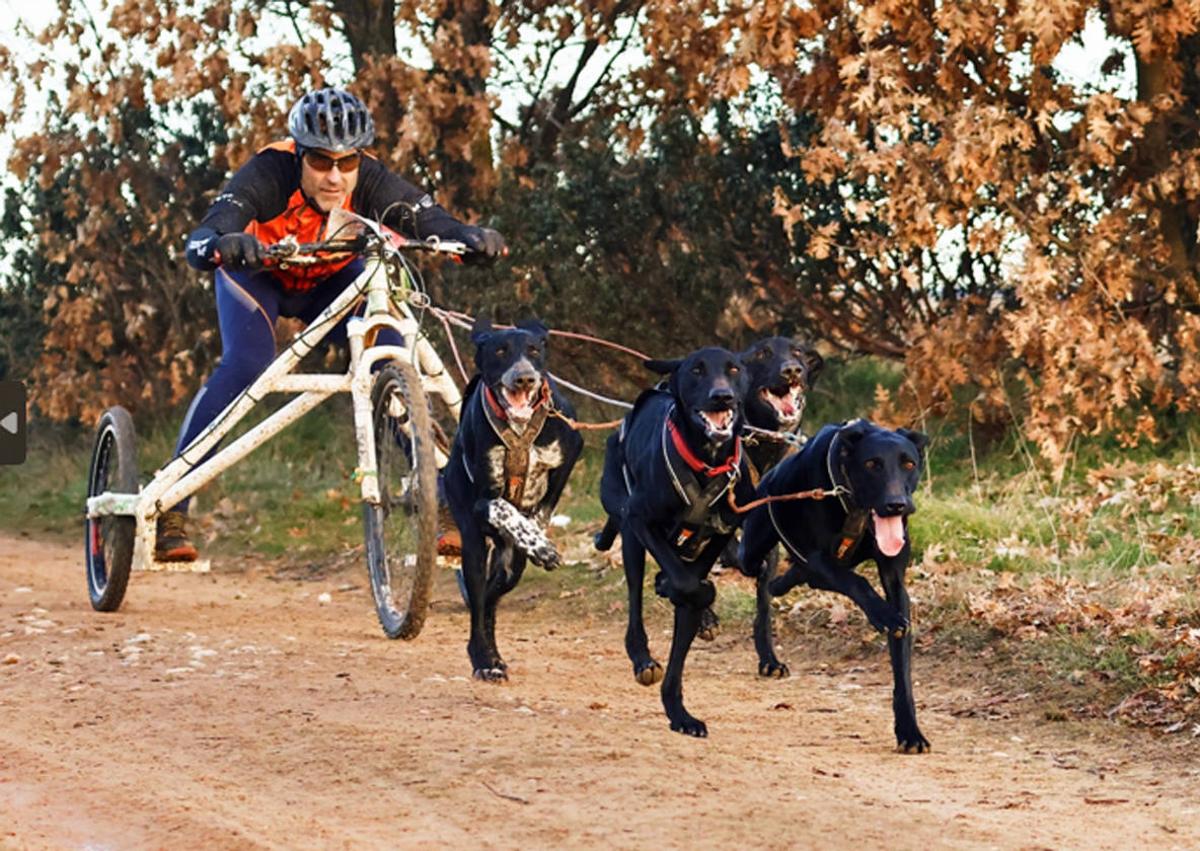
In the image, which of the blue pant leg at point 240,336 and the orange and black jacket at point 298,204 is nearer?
the orange and black jacket at point 298,204

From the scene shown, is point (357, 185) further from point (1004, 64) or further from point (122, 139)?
point (122, 139)

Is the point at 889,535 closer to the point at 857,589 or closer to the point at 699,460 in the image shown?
the point at 857,589

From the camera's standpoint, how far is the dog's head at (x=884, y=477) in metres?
6.33

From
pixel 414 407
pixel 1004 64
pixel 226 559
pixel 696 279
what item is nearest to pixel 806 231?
pixel 696 279

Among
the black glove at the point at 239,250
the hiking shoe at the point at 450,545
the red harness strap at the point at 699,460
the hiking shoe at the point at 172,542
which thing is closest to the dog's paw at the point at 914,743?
the red harness strap at the point at 699,460

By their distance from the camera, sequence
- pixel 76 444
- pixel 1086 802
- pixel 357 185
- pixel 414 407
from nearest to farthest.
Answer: pixel 1086 802 < pixel 414 407 < pixel 357 185 < pixel 76 444

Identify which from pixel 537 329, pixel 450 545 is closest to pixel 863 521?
pixel 537 329

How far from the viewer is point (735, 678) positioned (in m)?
8.27

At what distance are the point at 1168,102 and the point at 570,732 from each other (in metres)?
6.74

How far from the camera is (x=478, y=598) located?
739 cm

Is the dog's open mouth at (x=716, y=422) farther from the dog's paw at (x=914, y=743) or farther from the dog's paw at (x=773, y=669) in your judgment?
the dog's paw at (x=773, y=669)

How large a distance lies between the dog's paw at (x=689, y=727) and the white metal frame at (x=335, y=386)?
2.18m

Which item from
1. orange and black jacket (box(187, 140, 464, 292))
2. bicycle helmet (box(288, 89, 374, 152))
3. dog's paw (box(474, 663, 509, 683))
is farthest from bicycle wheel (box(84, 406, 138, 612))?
dog's paw (box(474, 663, 509, 683))

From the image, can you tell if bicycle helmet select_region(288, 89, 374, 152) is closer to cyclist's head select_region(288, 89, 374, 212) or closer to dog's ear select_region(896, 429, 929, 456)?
cyclist's head select_region(288, 89, 374, 212)
